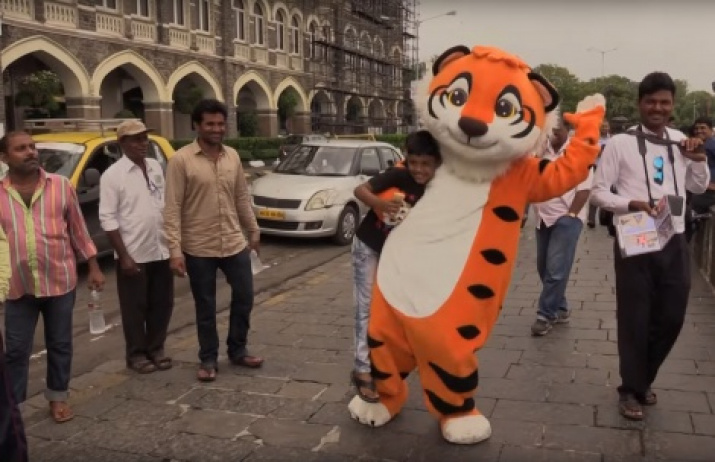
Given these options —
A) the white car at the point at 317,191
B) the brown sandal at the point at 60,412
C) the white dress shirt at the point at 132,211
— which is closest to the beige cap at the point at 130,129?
the white dress shirt at the point at 132,211

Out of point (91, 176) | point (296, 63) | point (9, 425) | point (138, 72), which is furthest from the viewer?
point (296, 63)

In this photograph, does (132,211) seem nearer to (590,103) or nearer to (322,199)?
(590,103)

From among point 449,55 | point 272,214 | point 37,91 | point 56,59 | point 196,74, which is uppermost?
point 196,74

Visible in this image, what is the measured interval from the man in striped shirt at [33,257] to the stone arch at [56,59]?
1574cm

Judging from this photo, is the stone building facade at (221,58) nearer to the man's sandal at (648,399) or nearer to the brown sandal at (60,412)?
the man's sandal at (648,399)

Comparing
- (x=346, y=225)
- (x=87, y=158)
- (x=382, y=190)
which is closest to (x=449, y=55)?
(x=382, y=190)

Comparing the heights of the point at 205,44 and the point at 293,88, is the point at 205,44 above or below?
above

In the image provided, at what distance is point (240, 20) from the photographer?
96.7 feet

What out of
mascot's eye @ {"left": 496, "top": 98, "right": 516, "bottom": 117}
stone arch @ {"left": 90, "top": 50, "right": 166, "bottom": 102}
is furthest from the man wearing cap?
stone arch @ {"left": 90, "top": 50, "right": 166, "bottom": 102}

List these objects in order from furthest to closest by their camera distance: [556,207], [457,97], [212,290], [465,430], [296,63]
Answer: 1. [296,63]
2. [556,207]
3. [212,290]
4. [465,430]
5. [457,97]

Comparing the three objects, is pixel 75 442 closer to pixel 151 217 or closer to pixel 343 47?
pixel 151 217

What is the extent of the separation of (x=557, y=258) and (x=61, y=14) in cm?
1836

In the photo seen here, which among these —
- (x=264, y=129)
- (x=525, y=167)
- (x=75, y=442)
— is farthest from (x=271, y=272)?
(x=264, y=129)

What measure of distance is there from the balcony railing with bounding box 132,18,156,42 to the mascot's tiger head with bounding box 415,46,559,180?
21.3 m
